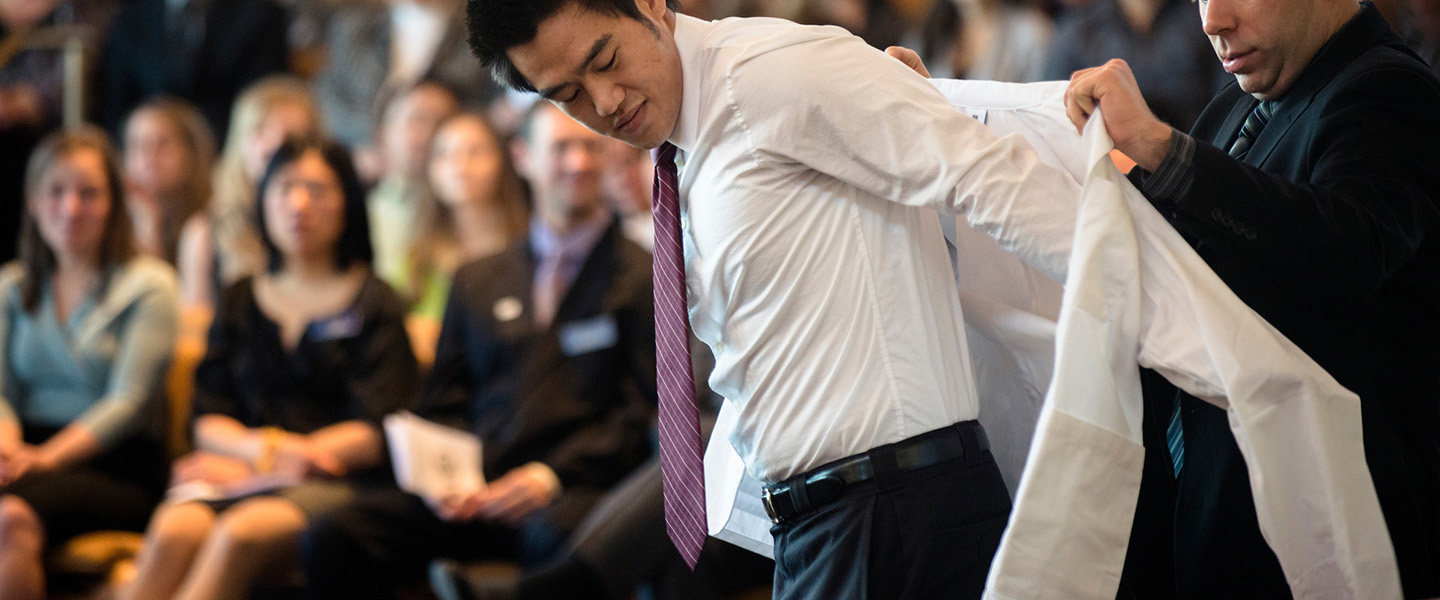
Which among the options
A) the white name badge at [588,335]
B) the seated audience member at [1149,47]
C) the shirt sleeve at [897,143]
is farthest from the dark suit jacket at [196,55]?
the shirt sleeve at [897,143]

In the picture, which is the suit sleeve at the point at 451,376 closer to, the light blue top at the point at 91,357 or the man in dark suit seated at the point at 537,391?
the man in dark suit seated at the point at 537,391

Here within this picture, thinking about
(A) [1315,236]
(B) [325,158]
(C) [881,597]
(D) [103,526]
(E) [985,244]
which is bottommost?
(D) [103,526]

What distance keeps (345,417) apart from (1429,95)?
272 cm

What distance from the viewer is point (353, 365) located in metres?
3.42

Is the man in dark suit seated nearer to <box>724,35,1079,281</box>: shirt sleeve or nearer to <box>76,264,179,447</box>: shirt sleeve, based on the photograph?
<box>76,264,179,447</box>: shirt sleeve

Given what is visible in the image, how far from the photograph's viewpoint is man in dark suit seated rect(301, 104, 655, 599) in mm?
3068

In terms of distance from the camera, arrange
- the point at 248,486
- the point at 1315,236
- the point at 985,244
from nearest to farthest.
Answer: the point at 1315,236, the point at 985,244, the point at 248,486

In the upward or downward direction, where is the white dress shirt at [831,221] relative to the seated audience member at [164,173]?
upward

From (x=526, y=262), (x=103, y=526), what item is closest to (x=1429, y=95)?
(x=526, y=262)

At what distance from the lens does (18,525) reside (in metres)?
3.23

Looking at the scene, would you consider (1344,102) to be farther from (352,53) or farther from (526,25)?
(352,53)

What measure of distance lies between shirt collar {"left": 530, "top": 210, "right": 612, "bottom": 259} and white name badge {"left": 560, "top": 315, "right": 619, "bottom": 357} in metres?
0.20

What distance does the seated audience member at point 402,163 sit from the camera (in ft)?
14.2

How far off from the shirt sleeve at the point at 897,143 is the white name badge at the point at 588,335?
5.97ft
